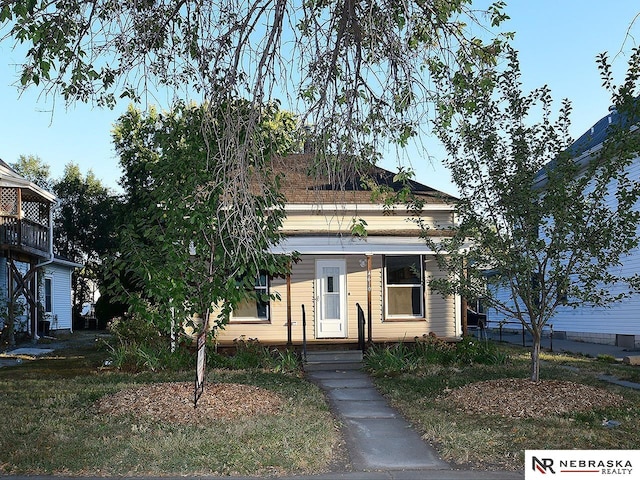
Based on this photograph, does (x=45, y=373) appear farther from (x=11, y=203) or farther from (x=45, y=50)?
(x=11, y=203)

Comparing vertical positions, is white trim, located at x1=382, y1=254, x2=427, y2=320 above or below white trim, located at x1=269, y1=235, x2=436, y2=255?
below

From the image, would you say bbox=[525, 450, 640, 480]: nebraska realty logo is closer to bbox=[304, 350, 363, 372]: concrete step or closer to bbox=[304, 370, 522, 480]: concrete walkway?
bbox=[304, 370, 522, 480]: concrete walkway

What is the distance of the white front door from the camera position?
16.1 m

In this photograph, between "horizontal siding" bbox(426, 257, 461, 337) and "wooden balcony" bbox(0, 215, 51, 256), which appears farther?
"wooden balcony" bbox(0, 215, 51, 256)

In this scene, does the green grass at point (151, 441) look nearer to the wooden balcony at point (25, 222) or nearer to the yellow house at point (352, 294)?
the yellow house at point (352, 294)

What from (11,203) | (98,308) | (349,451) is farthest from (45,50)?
(98,308)

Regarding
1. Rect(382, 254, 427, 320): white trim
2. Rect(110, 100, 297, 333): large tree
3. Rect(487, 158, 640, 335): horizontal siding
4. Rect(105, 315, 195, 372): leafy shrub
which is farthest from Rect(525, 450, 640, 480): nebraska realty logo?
Rect(487, 158, 640, 335): horizontal siding

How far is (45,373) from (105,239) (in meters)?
25.0

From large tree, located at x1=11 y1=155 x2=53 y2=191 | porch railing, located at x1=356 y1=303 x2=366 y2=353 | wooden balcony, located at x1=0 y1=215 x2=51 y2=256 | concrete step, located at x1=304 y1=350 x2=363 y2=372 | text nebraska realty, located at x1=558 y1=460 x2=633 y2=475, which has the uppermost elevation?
large tree, located at x1=11 y1=155 x2=53 y2=191

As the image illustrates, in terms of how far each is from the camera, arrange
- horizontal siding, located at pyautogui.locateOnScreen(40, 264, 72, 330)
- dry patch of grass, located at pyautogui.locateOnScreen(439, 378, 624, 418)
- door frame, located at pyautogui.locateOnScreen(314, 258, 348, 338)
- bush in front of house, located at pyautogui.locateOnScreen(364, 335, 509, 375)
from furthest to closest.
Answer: horizontal siding, located at pyautogui.locateOnScreen(40, 264, 72, 330) < door frame, located at pyautogui.locateOnScreen(314, 258, 348, 338) < bush in front of house, located at pyautogui.locateOnScreen(364, 335, 509, 375) < dry patch of grass, located at pyautogui.locateOnScreen(439, 378, 624, 418)

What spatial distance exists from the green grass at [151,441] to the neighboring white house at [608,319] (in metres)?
10.3

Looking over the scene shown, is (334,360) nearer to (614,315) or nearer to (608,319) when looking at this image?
(614,315)

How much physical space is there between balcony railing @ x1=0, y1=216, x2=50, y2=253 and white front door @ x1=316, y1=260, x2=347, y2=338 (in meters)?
11.1

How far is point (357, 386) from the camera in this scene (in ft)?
37.6
